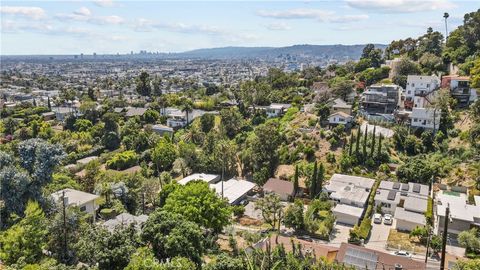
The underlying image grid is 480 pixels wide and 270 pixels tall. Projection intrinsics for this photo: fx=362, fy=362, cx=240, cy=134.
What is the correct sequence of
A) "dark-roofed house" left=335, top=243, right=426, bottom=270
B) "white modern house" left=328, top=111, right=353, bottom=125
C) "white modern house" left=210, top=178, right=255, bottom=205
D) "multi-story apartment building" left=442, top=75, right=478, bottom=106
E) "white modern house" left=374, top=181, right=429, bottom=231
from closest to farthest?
"dark-roofed house" left=335, top=243, right=426, bottom=270 < "white modern house" left=374, top=181, right=429, bottom=231 < "white modern house" left=210, top=178, right=255, bottom=205 < "white modern house" left=328, top=111, right=353, bottom=125 < "multi-story apartment building" left=442, top=75, right=478, bottom=106

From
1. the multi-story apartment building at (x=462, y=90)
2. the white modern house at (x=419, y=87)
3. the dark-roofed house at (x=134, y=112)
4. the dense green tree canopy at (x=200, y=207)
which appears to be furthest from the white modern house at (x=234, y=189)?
the dark-roofed house at (x=134, y=112)

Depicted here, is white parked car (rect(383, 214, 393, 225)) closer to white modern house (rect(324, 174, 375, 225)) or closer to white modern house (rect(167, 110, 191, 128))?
white modern house (rect(324, 174, 375, 225))

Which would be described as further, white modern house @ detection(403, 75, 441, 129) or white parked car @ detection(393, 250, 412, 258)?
white modern house @ detection(403, 75, 441, 129)

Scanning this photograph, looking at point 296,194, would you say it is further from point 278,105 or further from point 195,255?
point 278,105

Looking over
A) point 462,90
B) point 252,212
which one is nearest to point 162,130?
point 252,212

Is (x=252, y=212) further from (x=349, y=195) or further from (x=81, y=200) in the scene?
(x=81, y=200)

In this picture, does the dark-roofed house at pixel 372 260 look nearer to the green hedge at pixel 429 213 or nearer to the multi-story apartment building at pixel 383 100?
the green hedge at pixel 429 213

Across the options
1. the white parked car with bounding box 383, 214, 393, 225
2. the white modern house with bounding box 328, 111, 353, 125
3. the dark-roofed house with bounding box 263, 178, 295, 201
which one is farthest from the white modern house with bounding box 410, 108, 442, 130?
the dark-roofed house with bounding box 263, 178, 295, 201
